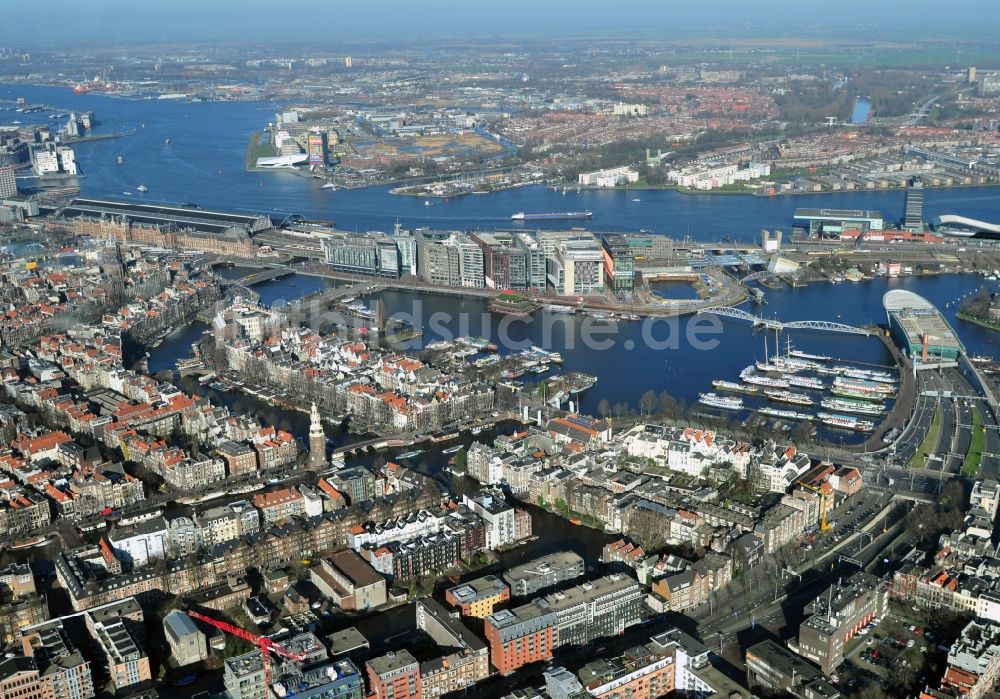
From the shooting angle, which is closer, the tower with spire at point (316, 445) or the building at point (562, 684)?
the building at point (562, 684)

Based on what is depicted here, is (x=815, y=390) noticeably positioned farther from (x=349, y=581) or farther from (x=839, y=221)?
(x=839, y=221)

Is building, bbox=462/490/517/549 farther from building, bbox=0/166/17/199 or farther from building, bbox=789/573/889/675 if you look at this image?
building, bbox=0/166/17/199

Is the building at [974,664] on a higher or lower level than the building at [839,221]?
lower

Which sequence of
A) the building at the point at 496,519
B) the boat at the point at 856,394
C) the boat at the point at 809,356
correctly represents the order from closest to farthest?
the building at the point at 496,519 → the boat at the point at 856,394 → the boat at the point at 809,356

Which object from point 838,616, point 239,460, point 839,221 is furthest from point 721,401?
point 839,221

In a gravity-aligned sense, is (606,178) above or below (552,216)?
above

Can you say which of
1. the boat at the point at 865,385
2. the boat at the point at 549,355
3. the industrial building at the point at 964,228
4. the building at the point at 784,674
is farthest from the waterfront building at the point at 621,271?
the building at the point at 784,674

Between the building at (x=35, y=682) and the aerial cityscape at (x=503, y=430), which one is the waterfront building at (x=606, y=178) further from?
the building at (x=35, y=682)

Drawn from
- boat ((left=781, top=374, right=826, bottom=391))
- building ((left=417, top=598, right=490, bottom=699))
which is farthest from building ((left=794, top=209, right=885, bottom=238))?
building ((left=417, top=598, right=490, bottom=699))
